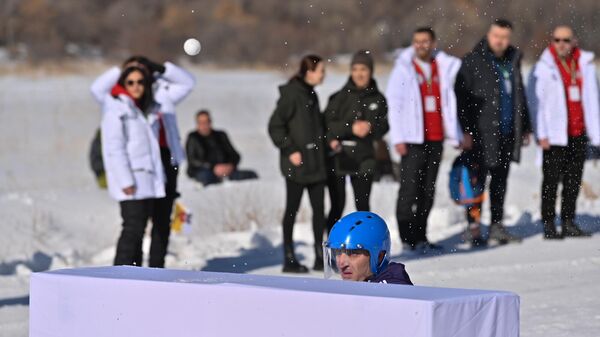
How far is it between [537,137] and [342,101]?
6.66ft

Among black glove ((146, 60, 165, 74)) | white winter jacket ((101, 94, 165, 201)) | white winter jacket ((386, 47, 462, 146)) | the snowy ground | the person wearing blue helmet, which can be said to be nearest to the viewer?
the person wearing blue helmet

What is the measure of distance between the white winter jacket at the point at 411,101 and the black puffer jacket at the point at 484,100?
34 cm

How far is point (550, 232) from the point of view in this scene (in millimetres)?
12578

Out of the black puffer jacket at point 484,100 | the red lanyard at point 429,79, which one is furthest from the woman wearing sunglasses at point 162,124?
the black puffer jacket at point 484,100

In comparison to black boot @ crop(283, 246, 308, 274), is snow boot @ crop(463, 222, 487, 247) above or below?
above

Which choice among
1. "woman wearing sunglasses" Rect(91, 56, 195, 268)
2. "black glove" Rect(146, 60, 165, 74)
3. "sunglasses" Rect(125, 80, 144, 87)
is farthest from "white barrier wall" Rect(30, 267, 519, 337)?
"black glove" Rect(146, 60, 165, 74)

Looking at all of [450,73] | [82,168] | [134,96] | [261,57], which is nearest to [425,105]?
[450,73]

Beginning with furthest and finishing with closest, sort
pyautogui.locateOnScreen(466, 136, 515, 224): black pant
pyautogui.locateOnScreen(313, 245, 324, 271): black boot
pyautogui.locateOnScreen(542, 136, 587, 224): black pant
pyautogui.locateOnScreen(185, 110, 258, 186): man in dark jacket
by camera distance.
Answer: pyautogui.locateOnScreen(185, 110, 258, 186): man in dark jacket → pyautogui.locateOnScreen(542, 136, 587, 224): black pant → pyautogui.locateOnScreen(466, 136, 515, 224): black pant → pyautogui.locateOnScreen(313, 245, 324, 271): black boot

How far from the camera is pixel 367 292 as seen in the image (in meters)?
4.20

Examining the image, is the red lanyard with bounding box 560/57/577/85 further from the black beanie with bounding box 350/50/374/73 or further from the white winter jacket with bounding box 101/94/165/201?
the white winter jacket with bounding box 101/94/165/201

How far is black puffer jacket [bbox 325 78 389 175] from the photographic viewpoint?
11.3 metres

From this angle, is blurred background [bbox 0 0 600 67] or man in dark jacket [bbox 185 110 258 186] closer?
man in dark jacket [bbox 185 110 258 186]

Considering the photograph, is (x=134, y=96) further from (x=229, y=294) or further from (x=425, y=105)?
(x=229, y=294)

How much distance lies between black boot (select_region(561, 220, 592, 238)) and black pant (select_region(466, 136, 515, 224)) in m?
0.63
